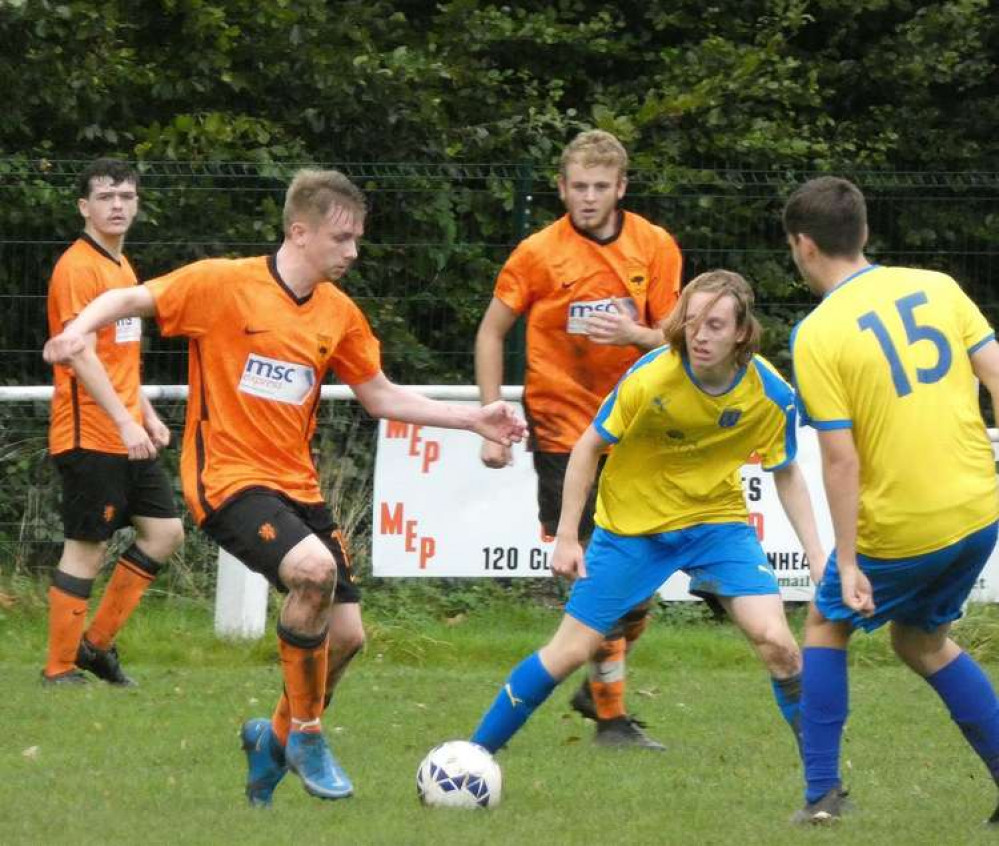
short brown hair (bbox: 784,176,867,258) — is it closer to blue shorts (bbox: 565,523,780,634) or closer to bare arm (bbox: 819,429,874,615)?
bare arm (bbox: 819,429,874,615)

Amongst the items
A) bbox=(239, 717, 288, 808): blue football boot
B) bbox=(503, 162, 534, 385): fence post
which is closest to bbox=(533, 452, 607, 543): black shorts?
bbox=(239, 717, 288, 808): blue football boot

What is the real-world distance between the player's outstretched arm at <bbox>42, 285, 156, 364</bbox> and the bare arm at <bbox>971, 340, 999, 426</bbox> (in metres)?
2.49

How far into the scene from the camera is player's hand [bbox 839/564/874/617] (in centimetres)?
541

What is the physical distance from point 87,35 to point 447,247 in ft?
8.66

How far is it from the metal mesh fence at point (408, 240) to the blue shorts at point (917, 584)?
5.28 meters

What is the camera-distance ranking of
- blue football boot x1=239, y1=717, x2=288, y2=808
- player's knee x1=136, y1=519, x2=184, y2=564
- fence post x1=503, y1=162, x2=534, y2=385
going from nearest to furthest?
blue football boot x1=239, y1=717, x2=288, y2=808
player's knee x1=136, y1=519, x2=184, y2=564
fence post x1=503, y1=162, x2=534, y2=385

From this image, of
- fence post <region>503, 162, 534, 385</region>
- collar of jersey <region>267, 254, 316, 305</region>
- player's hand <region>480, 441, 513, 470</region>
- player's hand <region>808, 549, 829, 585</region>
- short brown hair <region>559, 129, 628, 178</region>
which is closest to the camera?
player's hand <region>808, 549, 829, 585</region>

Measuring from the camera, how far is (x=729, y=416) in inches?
249

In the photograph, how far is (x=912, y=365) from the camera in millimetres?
5496

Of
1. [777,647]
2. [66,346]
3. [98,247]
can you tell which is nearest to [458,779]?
[777,647]

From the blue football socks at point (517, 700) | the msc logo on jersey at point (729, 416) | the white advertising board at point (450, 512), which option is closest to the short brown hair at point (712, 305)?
the msc logo on jersey at point (729, 416)

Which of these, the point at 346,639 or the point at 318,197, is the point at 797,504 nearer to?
the point at 346,639

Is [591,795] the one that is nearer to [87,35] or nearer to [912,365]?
[912,365]

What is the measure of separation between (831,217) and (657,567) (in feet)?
4.69
